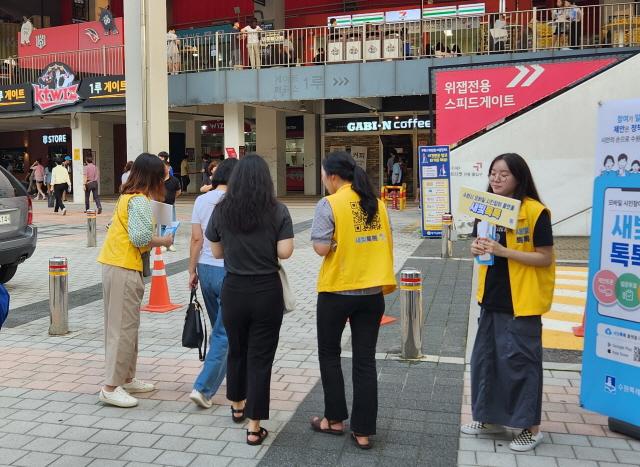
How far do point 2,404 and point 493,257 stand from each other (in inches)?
145

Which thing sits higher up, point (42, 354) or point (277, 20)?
point (277, 20)

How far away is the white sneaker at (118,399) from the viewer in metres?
4.70

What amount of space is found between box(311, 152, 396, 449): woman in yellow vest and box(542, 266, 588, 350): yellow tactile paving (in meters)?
2.89

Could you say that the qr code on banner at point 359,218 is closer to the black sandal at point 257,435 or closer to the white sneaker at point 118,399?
the black sandal at point 257,435

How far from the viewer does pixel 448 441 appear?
161 inches

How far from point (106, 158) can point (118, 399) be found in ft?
100

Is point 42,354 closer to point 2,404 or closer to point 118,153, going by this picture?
point 2,404

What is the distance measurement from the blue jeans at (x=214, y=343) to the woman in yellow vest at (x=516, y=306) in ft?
5.78

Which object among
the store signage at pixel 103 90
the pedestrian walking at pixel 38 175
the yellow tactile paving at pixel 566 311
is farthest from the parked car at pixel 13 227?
the pedestrian walking at pixel 38 175

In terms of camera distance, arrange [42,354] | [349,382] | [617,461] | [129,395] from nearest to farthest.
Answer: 1. [617,461]
2. [129,395]
3. [349,382]
4. [42,354]

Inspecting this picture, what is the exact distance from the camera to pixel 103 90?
24.2m

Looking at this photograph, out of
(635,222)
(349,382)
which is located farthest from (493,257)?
(349,382)

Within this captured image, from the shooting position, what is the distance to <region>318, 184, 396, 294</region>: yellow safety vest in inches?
152

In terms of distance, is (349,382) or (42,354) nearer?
(349,382)
